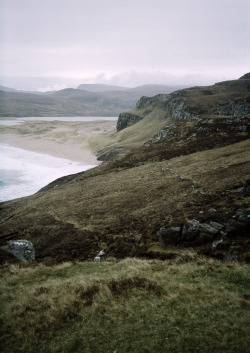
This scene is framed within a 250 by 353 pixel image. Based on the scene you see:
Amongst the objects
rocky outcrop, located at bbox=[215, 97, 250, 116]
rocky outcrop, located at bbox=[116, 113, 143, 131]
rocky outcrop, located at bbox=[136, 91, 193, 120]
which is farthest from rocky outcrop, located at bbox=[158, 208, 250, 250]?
rocky outcrop, located at bbox=[116, 113, 143, 131]

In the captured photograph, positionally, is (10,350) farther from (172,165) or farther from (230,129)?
(230,129)

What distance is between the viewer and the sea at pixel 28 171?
5378cm

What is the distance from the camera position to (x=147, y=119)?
102688 millimetres

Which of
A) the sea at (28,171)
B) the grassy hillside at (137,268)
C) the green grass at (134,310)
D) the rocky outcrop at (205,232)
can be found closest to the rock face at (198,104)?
the sea at (28,171)

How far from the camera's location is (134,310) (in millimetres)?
8906

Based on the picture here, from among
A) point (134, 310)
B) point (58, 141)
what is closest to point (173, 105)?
point (58, 141)

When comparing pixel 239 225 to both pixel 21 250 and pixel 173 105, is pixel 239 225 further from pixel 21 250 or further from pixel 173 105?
pixel 173 105

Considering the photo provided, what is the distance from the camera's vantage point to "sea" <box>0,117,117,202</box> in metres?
53.8

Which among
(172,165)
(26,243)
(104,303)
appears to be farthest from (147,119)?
(104,303)

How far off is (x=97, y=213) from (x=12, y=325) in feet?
58.7

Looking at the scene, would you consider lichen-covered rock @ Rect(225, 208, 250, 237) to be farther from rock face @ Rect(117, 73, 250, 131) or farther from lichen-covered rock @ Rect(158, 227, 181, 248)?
rock face @ Rect(117, 73, 250, 131)

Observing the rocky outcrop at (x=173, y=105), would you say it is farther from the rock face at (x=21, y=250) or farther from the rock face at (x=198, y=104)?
the rock face at (x=21, y=250)

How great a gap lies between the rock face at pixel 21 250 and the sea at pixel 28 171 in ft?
111

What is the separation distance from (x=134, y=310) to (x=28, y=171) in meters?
69.0
